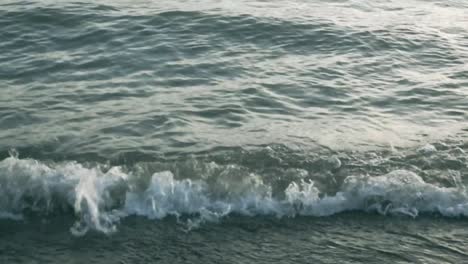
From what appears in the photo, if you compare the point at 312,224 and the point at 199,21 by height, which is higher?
the point at 199,21

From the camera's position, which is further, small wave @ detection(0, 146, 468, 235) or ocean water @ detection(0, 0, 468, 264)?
small wave @ detection(0, 146, 468, 235)

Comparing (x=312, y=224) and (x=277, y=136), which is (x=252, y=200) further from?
(x=277, y=136)

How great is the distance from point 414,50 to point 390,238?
8412mm

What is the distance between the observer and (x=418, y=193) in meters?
8.59

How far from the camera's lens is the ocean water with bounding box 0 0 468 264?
7641 millimetres

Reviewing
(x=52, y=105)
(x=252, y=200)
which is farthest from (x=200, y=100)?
(x=252, y=200)

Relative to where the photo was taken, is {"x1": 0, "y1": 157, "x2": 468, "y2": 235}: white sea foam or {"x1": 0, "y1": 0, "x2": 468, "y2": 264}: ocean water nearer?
{"x1": 0, "y1": 0, "x2": 468, "y2": 264}: ocean water

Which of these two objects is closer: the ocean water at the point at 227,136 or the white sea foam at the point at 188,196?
the ocean water at the point at 227,136

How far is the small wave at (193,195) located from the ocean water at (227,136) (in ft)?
0.07

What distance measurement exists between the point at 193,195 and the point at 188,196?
0.07 metres

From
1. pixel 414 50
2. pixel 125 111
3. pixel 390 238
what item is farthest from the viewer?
pixel 414 50

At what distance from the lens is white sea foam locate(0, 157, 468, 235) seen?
8.14 m

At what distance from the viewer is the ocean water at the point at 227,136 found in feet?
25.1

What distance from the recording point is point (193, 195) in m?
8.41
